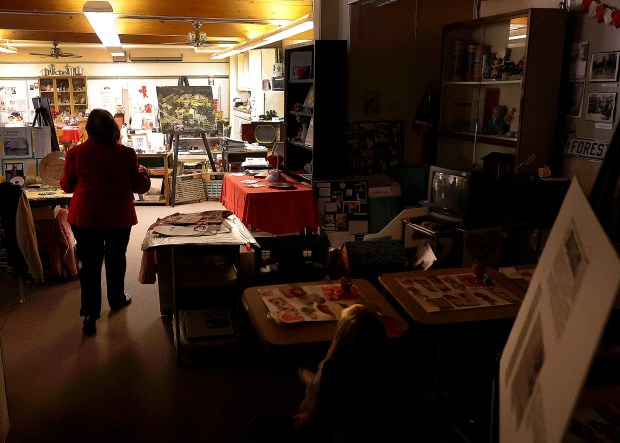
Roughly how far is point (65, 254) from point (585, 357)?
506cm

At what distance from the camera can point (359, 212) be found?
16.4ft

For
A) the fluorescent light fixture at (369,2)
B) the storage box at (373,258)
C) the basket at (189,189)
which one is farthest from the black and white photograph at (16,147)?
the storage box at (373,258)

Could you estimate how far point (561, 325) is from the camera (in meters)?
0.61

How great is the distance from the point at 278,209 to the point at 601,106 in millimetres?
2468

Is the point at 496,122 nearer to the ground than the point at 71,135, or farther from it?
farther from it

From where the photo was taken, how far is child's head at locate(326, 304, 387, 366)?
1917 millimetres

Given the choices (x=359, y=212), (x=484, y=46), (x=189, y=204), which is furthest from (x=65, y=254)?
(x=484, y=46)

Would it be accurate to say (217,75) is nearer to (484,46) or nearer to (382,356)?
(484,46)

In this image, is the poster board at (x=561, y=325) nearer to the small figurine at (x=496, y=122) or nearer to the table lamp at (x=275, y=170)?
the small figurine at (x=496, y=122)

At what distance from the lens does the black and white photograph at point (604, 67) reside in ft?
11.3

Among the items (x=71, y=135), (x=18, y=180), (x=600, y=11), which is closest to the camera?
(x=600, y=11)

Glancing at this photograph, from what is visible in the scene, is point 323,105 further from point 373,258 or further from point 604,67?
point 604,67

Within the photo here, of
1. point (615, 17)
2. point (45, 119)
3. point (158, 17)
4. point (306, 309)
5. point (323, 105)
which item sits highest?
point (158, 17)

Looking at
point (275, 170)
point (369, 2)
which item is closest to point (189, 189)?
point (275, 170)
